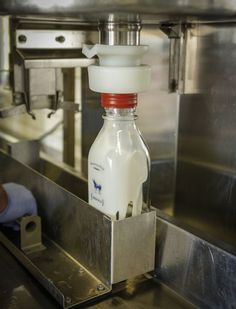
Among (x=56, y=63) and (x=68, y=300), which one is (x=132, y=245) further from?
(x=56, y=63)

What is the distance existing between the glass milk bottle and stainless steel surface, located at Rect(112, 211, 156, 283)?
2 cm

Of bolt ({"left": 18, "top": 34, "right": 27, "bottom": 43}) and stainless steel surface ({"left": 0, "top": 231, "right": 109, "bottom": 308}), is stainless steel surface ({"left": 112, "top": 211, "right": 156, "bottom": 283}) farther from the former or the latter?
bolt ({"left": 18, "top": 34, "right": 27, "bottom": 43})

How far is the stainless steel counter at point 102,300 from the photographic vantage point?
2.07 feet

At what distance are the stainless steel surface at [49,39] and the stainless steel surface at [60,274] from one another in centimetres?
34

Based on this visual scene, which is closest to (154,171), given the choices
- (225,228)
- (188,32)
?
(225,228)

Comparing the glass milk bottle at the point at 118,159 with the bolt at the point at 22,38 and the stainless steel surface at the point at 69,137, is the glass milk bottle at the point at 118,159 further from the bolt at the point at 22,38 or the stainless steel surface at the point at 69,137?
the stainless steel surface at the point at 69,137

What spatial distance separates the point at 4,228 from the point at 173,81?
1.41 ft

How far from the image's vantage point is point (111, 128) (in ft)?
2.04

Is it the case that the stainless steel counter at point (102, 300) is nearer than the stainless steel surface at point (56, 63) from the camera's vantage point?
Yes

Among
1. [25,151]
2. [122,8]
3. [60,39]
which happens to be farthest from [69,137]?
[122,8]

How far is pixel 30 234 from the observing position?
773 mm

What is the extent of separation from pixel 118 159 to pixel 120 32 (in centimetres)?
17

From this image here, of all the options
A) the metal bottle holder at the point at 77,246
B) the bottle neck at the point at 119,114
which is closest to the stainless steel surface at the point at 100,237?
the metal bottle holder at the point at 77,246

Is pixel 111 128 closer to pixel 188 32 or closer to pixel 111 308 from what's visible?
pixel 111 308
